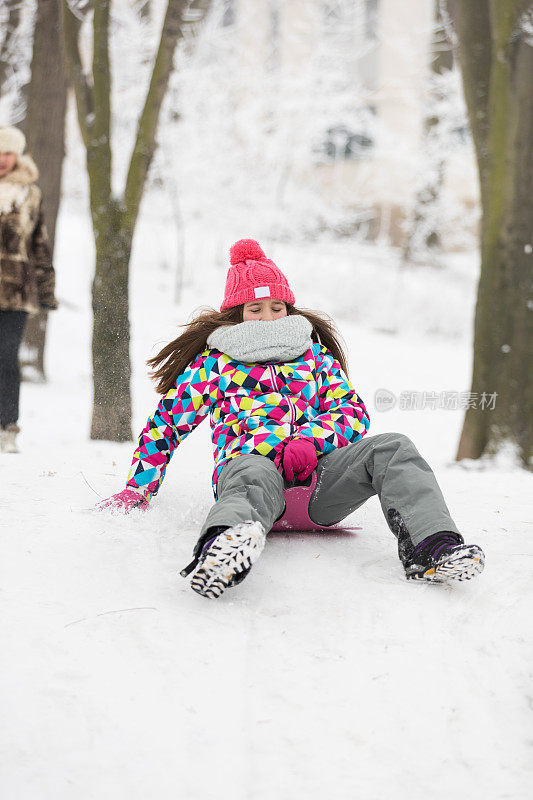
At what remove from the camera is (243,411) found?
9.02ft

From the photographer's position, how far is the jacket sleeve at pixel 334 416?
2.75 meters

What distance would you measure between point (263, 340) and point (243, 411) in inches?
10.9

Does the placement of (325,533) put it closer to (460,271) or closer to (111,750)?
(111,750)

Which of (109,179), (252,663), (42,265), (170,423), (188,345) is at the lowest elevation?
(252,663)

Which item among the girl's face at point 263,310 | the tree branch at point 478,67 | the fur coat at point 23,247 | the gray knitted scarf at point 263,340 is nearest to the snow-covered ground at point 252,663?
the gray knitted scarf at point 263,340

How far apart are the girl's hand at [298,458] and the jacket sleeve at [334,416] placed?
0.54 feet

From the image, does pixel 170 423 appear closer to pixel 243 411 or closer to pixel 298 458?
pixel 243 411

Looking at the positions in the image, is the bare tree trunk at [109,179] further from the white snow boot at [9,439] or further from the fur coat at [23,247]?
the white snow boot at [9,439]

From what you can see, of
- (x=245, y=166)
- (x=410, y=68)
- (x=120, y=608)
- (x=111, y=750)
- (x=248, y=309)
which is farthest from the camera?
(x=410, y=68)

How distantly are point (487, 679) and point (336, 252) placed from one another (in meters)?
17.0

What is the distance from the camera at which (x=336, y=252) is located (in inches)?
722

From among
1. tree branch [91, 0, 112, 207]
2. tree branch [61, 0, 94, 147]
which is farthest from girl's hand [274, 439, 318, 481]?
tree branch [61, 0, 94, 147]

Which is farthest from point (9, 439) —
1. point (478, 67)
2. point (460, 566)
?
point (478, 67)

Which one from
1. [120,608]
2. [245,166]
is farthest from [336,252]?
[120,608]
